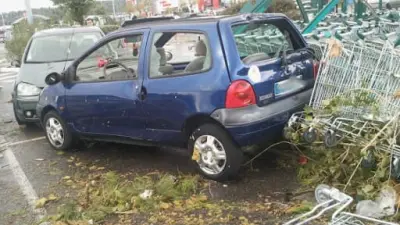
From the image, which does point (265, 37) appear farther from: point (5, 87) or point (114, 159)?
point (5, 87)

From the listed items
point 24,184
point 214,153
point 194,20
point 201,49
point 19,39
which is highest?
point 194,20

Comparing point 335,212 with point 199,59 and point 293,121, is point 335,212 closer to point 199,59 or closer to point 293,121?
point 293,121

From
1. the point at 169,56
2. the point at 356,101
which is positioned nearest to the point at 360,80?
the point at 356,101

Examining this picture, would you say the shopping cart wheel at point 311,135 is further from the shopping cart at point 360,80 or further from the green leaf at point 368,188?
the green leaf at point 368,188

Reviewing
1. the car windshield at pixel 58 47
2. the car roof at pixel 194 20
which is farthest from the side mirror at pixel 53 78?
the car windshield at pixel 58 47

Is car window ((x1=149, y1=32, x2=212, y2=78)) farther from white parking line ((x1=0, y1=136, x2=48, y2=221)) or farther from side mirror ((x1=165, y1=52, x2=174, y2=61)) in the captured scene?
white parking line ((x1=0, y1=136, x2=48, y2=221))

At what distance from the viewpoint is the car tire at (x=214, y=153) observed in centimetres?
459

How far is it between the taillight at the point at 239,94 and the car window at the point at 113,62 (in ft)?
4.18

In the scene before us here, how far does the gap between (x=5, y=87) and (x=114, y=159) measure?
926 cm

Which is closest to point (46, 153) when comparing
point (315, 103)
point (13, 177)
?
point (13, 177)

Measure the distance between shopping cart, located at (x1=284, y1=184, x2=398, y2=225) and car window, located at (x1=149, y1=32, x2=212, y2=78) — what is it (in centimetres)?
168

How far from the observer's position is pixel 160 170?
5.42 metres

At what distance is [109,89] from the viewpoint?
17.7ft

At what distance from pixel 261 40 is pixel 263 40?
0.05 metres
